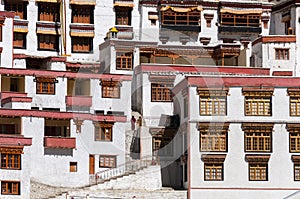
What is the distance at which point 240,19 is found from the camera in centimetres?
7669

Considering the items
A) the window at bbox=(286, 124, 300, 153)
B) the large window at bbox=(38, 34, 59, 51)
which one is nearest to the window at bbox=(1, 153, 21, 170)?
the large window at bbox=(38, 34, 59, 51)

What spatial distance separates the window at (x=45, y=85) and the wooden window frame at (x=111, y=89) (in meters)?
3.90

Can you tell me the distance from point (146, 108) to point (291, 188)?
13.1 metres

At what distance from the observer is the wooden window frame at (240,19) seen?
251 ft

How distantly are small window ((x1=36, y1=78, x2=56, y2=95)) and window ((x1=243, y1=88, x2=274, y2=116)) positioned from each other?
15.1m

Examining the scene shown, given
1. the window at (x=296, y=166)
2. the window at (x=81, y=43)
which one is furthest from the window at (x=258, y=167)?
the window at (x=81, y=43)

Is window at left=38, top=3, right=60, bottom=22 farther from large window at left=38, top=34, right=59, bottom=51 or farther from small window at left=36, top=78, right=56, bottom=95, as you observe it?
small window at left=36, top=78, right=56, bottom=95

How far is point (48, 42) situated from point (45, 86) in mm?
10162

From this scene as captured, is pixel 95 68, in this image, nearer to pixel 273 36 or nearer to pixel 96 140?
pixel 96 140

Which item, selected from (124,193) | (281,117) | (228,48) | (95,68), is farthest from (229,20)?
(124,193)

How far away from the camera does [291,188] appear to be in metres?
58.5

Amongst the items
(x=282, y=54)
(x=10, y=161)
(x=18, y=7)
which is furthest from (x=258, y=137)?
(x=18, y=7)

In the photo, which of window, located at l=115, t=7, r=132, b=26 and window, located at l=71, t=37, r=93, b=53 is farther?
window, located at l=115, t=7, r=132, b=26

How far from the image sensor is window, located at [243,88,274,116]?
5928 centimetres
